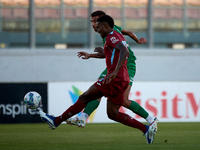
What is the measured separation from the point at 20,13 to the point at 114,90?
9.52 m

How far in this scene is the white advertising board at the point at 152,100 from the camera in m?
10.7

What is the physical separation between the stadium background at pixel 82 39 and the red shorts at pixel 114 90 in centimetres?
784

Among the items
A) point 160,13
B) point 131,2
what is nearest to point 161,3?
point 160,13

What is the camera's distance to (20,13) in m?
14.0

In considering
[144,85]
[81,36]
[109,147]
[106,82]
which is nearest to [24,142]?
[109,147]

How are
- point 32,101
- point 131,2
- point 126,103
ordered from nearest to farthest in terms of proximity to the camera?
point 126,103 → point 32,101 → point 131,2

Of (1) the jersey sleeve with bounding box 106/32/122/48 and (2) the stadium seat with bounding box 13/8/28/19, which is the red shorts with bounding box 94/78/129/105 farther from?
(2) the stadium seat with bounding box 13/8/28/19

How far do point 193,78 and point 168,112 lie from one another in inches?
131

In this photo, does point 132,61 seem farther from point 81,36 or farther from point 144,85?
point 81,36

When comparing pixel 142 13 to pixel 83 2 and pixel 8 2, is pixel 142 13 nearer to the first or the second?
pixel 83 2

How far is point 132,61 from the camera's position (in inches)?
251

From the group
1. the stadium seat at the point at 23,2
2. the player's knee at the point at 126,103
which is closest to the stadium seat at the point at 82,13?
the stadium seat at the point at 23,2

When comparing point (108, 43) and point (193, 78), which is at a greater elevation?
point (108, 43)

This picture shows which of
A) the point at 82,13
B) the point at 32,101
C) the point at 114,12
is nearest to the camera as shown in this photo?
the point at 32,101
